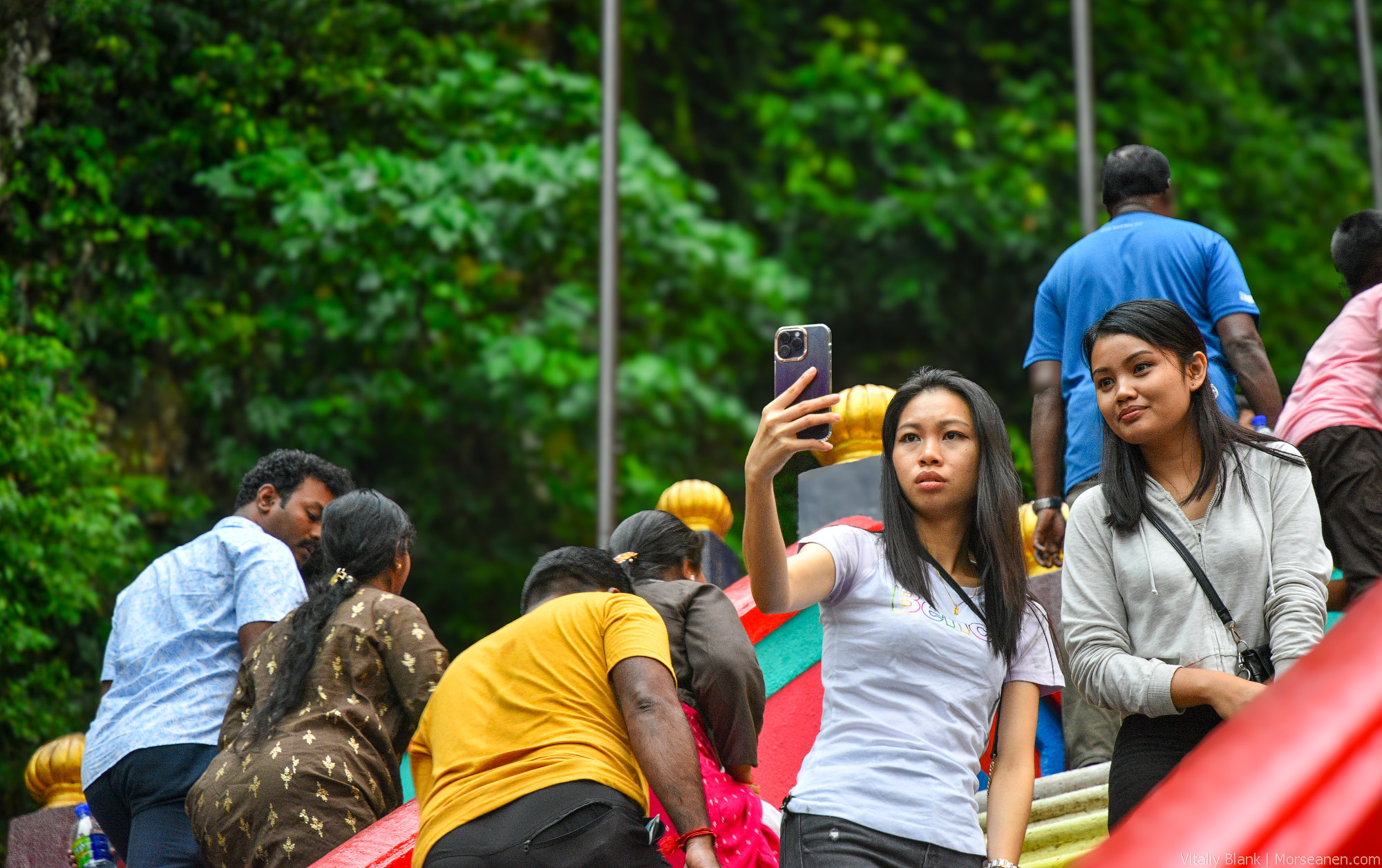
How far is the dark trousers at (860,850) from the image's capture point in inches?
98.6

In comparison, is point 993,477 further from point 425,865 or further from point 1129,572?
point 425,865

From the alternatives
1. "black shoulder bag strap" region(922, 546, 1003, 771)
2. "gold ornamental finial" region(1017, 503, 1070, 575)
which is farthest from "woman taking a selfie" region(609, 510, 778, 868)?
"gold ornamental finial" region(1017, 503, 1070, 575)

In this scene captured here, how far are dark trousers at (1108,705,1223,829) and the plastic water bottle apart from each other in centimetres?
314

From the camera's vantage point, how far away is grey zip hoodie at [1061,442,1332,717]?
8.58 ft

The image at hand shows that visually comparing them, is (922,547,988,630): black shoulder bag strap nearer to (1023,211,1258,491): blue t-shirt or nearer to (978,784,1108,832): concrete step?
(978,784,1108,832): concrete step

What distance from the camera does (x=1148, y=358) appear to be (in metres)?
2.89

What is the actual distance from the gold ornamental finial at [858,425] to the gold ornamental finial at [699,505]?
1.37ft

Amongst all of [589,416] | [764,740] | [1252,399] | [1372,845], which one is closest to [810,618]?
[764,740]

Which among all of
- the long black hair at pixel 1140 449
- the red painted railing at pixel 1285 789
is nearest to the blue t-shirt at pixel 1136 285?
the long black hair at pixel 1140 449

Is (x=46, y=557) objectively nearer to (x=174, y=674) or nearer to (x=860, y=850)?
(x=174, y=674)

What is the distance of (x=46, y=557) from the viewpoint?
6438mm

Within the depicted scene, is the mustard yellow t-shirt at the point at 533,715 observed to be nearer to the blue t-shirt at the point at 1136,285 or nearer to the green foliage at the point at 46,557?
the blue t-shirt at the point at 1136,285

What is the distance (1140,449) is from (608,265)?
556cm

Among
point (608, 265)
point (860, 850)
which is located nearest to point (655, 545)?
point (860, 850)
